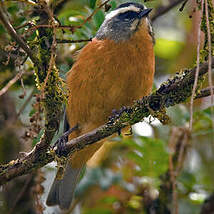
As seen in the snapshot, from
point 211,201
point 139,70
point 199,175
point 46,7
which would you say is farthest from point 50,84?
point 199,175

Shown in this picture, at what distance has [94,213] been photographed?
4.38 meters

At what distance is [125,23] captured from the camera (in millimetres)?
4371

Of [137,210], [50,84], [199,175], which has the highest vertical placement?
[50,84]

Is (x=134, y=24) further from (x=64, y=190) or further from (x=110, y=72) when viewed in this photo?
(x=64, y=190)

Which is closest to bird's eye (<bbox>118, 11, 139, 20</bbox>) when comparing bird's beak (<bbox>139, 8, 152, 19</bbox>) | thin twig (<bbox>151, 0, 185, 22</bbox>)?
bird's beak (<bbox>139, 8, 152, 19</bbox>)

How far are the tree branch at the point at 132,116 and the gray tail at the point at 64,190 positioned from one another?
4.17 ft

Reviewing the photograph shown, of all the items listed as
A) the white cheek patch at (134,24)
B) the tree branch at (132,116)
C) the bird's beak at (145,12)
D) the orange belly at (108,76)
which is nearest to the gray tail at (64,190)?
the orange belly at (108,76)

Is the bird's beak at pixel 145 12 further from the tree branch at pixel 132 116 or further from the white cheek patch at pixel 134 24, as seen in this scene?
the tree branch at pixel 132 116

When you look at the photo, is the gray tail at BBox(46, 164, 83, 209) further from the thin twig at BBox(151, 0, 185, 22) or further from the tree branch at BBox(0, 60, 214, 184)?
the thin twig at BBox(151, 0, 185, 22)

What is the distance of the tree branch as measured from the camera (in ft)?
9.21

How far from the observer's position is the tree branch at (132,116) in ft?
9.21

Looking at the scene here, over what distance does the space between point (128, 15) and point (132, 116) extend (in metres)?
1.65

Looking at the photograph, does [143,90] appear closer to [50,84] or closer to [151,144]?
[151,144]

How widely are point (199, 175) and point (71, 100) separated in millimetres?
1948
